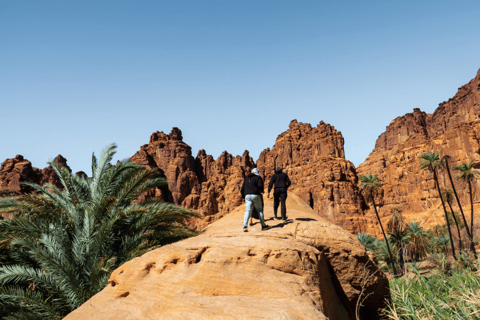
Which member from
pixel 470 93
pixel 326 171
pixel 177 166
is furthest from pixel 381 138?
pixel 177 166

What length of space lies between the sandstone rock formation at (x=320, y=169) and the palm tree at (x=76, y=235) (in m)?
60.1

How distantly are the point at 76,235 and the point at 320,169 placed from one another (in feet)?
230

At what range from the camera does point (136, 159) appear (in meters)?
74.8

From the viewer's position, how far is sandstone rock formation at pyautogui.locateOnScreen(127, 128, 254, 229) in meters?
73.4

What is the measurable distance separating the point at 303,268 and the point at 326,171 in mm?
69740

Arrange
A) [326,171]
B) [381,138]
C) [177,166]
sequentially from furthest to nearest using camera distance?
1. [381,138]
2. [177,166]
3. [326,171]

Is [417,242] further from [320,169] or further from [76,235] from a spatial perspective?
[76,235]

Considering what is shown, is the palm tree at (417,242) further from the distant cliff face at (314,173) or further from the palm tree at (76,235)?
the palm tree at (76,235)

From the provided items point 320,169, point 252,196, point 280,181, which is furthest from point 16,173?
point 320,169

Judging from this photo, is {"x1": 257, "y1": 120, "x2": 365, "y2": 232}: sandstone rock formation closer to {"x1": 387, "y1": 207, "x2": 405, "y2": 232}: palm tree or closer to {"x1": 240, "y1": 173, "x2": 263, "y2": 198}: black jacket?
{"x1": 387, "y1": 207, "x2": 405, "y2": 232}: palm tree

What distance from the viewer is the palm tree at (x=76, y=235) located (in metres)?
7.84

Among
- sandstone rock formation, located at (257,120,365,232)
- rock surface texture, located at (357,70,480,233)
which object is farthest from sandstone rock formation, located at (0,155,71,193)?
rock surface texture, located at (357,70,480,233)

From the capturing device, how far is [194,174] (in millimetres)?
80500

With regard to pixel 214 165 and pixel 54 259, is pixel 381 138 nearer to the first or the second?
pixel 214 165
